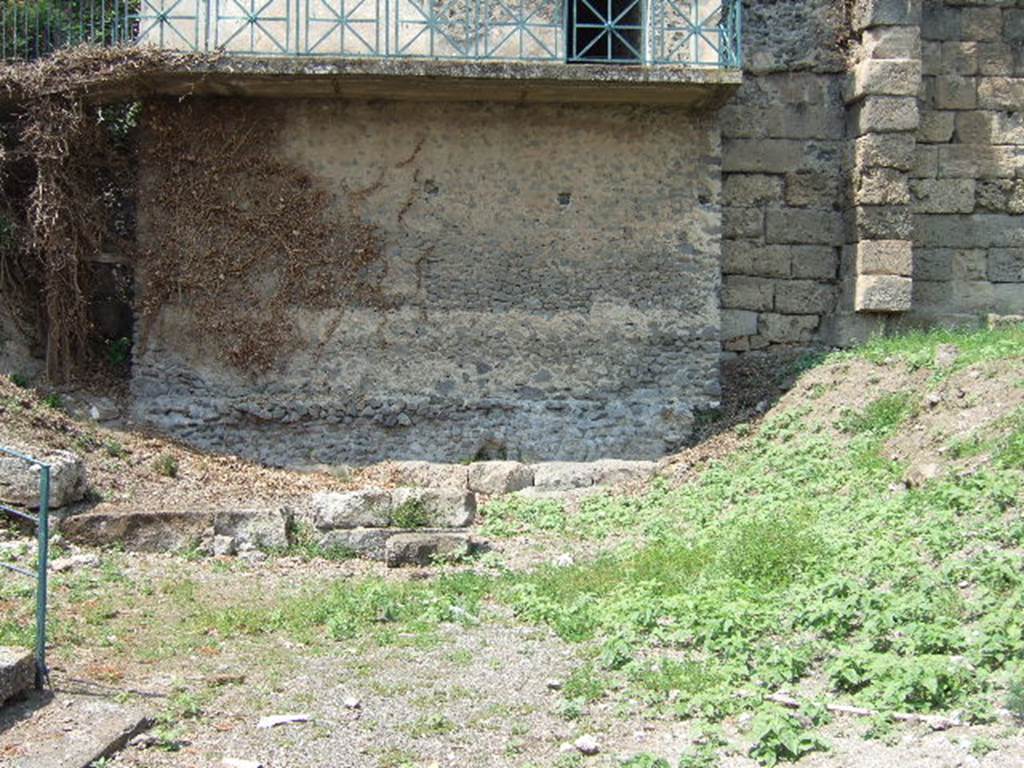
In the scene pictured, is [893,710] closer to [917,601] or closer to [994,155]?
[917,601]

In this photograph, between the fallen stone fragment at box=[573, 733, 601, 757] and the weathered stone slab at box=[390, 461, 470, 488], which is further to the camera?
the weathered stone slab at box=[390, 461, 470, 488]

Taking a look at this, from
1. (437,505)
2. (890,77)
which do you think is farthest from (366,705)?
(890,77)

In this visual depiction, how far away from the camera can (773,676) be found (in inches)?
222

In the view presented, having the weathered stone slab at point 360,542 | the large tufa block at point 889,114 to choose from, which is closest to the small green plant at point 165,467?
the weathered stone slab at point 360,542

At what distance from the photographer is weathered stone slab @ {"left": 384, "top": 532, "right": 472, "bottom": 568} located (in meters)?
8.62

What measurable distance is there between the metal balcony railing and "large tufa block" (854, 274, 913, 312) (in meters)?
2.50

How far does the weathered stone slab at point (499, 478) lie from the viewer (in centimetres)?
1130

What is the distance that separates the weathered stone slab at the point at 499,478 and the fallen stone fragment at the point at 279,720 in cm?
580

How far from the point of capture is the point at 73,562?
8219mm

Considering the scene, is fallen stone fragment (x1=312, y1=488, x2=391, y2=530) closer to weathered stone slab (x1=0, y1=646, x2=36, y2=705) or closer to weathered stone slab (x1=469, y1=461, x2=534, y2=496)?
weathered stone slab (x1=469, y1=461, x2=534, y2=496)

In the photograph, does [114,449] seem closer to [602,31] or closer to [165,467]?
[165,467]

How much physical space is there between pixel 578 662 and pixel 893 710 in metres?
1.57

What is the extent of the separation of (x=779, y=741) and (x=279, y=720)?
2068mm

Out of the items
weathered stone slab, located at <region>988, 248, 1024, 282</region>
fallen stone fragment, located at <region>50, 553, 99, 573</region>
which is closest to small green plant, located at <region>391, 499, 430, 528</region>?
fallen stone fragment, located at <region>50, 553, 99, 573</region>
